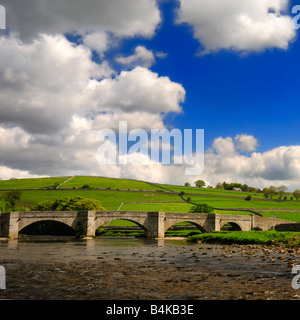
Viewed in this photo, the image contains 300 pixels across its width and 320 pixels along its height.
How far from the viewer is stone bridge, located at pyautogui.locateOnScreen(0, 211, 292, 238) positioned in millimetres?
61344

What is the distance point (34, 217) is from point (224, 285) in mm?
54488

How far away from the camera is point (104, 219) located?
217ft

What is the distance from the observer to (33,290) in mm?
13445

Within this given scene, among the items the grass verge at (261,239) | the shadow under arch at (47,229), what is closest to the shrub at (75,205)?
the shadow under arch at (47,229)

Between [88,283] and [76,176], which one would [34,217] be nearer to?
[88,283]

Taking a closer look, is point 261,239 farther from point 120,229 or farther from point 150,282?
point 120,229

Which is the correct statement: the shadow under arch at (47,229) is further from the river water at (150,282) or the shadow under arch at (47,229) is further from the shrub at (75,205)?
the river water at (150,282)

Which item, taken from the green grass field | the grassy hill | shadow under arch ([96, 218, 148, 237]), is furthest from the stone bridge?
the green grass field

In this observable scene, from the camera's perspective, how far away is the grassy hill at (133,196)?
4021 inches

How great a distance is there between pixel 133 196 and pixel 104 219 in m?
51.7

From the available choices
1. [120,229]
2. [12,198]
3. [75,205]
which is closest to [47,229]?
[75,205]

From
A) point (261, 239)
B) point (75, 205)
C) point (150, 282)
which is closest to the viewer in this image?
point (150, 282)

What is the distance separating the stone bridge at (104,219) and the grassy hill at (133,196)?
22.8 meters
